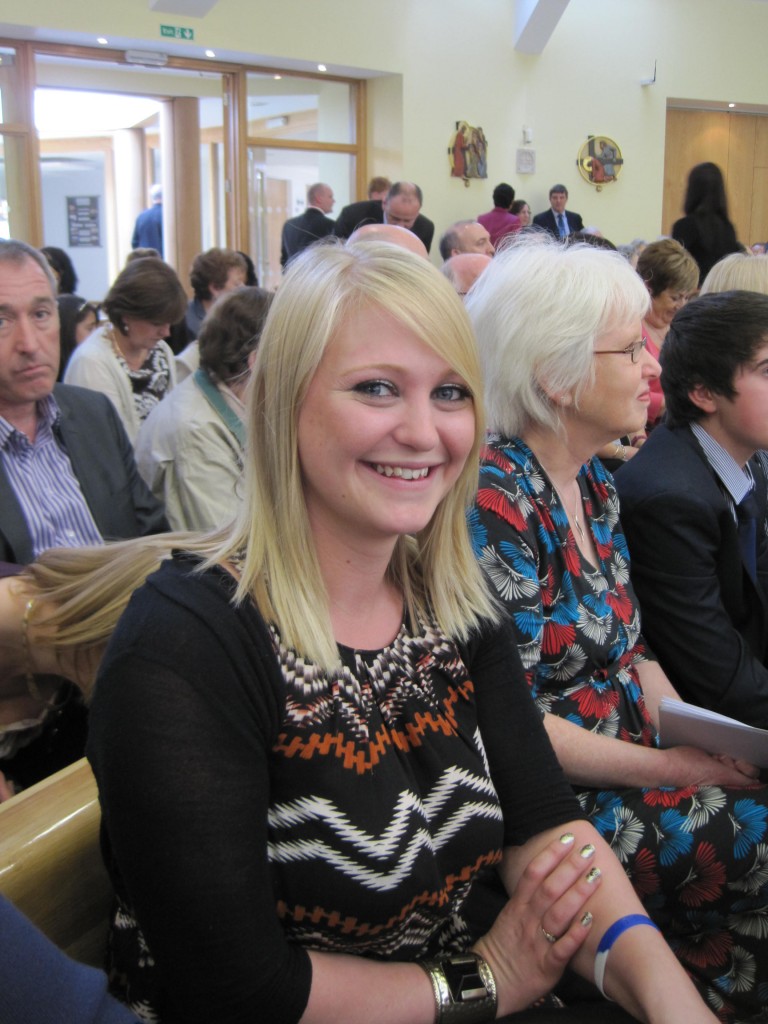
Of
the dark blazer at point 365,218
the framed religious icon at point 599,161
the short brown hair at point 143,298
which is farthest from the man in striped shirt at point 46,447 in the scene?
the framed religious icon at point 599,161

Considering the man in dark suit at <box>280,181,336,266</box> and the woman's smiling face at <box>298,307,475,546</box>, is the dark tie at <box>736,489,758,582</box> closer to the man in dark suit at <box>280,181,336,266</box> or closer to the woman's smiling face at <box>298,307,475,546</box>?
the woman's smiling face at <box>298,307,475,546</box>

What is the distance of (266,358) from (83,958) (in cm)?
77

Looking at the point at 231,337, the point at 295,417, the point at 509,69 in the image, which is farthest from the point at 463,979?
the point at 509,69

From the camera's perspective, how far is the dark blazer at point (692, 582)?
6.55ft

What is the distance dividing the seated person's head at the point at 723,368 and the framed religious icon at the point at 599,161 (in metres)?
9.52

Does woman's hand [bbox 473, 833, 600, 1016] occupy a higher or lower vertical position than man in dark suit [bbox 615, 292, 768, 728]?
lower

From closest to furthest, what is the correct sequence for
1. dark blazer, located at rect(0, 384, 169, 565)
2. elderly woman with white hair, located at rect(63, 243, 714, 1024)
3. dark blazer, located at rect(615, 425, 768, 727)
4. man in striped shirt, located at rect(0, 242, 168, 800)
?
elderly woman with white hair, located at rect(63, 243, 714, 1024), dark blazer, located at rect(615, 425, 768, 727), man in striped shirt, located at rect(0, 242, 168, 800), dark blazer, located at rect(0, 384, 169, 565)

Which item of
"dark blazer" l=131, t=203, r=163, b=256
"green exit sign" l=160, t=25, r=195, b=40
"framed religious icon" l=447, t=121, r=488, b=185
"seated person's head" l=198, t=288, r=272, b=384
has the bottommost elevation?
"seated person's head" l=198, t=288, r=272, b=384

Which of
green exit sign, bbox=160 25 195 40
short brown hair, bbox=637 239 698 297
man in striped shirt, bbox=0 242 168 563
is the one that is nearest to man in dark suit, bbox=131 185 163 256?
green exit sign, bbox=160 25 195 40

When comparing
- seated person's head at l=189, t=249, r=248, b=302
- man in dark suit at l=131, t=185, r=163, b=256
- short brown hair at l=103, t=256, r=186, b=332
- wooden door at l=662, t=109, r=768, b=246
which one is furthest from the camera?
wooden door at l=662, t=109, r=768, b=246

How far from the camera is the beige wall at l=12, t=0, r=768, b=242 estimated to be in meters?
9.16

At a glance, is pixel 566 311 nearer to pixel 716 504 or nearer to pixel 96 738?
pixel 716 504

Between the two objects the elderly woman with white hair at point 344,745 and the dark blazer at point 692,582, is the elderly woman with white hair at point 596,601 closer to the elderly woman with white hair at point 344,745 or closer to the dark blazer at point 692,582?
the dark blazer at point 692,582

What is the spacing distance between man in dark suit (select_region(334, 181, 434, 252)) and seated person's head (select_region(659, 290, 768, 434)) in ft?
14.9
